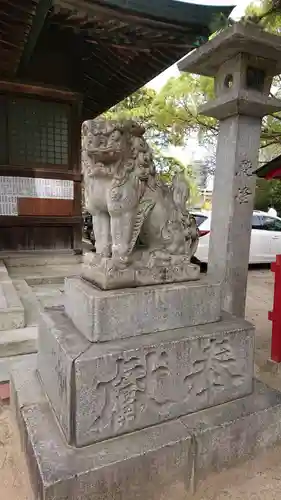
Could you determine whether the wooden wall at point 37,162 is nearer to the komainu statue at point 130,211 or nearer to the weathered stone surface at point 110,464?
the komainu statue at point 130,211

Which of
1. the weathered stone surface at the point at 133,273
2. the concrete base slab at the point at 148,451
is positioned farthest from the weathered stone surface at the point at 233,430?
the weathered stone surface at the point at 133,273

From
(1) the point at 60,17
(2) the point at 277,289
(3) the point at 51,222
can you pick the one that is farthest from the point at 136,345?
(3) the point at 51,222

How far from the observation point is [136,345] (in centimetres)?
170

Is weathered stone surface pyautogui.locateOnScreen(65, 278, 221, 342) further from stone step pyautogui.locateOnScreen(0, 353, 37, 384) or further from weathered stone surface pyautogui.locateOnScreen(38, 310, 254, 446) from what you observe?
stone step pyautogui.locateOnScreen(0, 353, 37, 384)

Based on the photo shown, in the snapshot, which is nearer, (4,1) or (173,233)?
(173,233)

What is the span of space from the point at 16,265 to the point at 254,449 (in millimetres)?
4054

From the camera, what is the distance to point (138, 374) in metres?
1.70

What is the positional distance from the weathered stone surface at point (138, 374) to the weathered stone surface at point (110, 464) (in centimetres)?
7

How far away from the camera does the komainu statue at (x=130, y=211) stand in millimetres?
1783

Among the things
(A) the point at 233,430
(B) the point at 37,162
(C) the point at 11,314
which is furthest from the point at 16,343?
(B) the point at 37,162

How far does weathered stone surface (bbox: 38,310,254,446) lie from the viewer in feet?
5.23

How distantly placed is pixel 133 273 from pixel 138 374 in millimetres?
529

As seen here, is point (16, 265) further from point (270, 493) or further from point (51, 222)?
point (270, 493)

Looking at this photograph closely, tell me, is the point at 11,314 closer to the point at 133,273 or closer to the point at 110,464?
the point at 133,273
